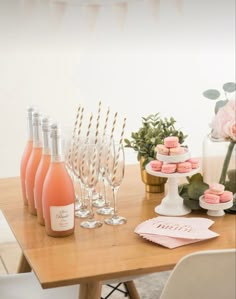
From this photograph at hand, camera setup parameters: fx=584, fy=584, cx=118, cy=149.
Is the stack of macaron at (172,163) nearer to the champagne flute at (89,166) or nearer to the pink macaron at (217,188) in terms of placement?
the pink macaron at (217,188)

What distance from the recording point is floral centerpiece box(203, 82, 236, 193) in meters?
1.79

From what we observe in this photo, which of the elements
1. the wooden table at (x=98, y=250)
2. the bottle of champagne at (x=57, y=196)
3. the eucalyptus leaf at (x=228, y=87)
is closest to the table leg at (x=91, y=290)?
the wooden table at (x=98, y=250)

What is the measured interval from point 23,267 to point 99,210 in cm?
49

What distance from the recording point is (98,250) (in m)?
1.56

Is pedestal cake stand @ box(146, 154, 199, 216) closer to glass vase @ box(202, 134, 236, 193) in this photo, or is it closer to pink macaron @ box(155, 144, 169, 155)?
pink macaron @ box(155, 144, 169, 155)

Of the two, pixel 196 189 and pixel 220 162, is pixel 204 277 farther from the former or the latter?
pixel 220 162

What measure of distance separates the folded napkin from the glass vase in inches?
9.0

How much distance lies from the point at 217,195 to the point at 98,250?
0.45 metres

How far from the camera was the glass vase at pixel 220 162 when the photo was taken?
6.23ft

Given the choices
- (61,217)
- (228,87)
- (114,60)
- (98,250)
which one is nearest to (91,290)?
(98,250)

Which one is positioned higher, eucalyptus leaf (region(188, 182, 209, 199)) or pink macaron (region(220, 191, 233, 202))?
eucalyptus leaf (region(188, 182, 209, 199))

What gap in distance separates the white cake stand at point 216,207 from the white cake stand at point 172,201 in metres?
0.06

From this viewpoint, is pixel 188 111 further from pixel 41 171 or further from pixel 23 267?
pixel 41 171

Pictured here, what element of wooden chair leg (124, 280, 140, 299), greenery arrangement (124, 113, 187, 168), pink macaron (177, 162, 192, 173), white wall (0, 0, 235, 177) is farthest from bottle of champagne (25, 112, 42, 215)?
white wall (0, 0, 235, 177)
